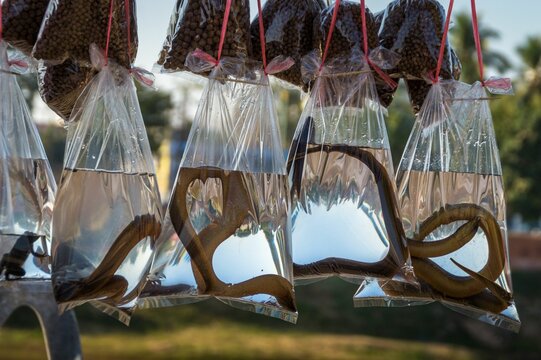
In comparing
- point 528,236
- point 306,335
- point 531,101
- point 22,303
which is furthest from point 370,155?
point 531,101

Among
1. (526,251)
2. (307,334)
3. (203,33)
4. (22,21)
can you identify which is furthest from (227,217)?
(526,251)

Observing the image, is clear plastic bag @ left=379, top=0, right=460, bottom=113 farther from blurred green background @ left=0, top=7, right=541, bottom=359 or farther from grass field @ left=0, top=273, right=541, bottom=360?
grass field @ left=0, top=273, right=541, bottom=360

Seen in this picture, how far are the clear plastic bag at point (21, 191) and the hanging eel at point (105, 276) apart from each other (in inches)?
4.2

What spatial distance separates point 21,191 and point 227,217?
0.36 metres

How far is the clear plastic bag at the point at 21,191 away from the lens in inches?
57.2

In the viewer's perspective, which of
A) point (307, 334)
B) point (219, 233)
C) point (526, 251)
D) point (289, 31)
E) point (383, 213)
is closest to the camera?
point (219, 233)

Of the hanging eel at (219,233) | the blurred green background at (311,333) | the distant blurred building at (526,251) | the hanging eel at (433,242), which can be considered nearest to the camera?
the hanging eel at (219,233)

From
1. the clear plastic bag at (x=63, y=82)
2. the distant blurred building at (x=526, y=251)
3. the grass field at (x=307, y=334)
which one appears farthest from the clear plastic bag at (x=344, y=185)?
the distant blurred building at (x=526, y=251)

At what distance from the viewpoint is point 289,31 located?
1.59 metres

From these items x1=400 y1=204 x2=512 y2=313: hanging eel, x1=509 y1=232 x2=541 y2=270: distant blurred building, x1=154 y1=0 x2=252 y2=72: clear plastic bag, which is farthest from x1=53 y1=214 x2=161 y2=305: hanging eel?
x1=509 y1=232 x2=541 y2=270: distant blurred building

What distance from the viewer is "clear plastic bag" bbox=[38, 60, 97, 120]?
153 cm

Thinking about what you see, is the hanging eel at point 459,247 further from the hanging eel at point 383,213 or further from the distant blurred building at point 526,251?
the distant blurred building at point 526,251

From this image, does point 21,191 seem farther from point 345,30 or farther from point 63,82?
point 345,30

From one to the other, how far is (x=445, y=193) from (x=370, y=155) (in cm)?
15
